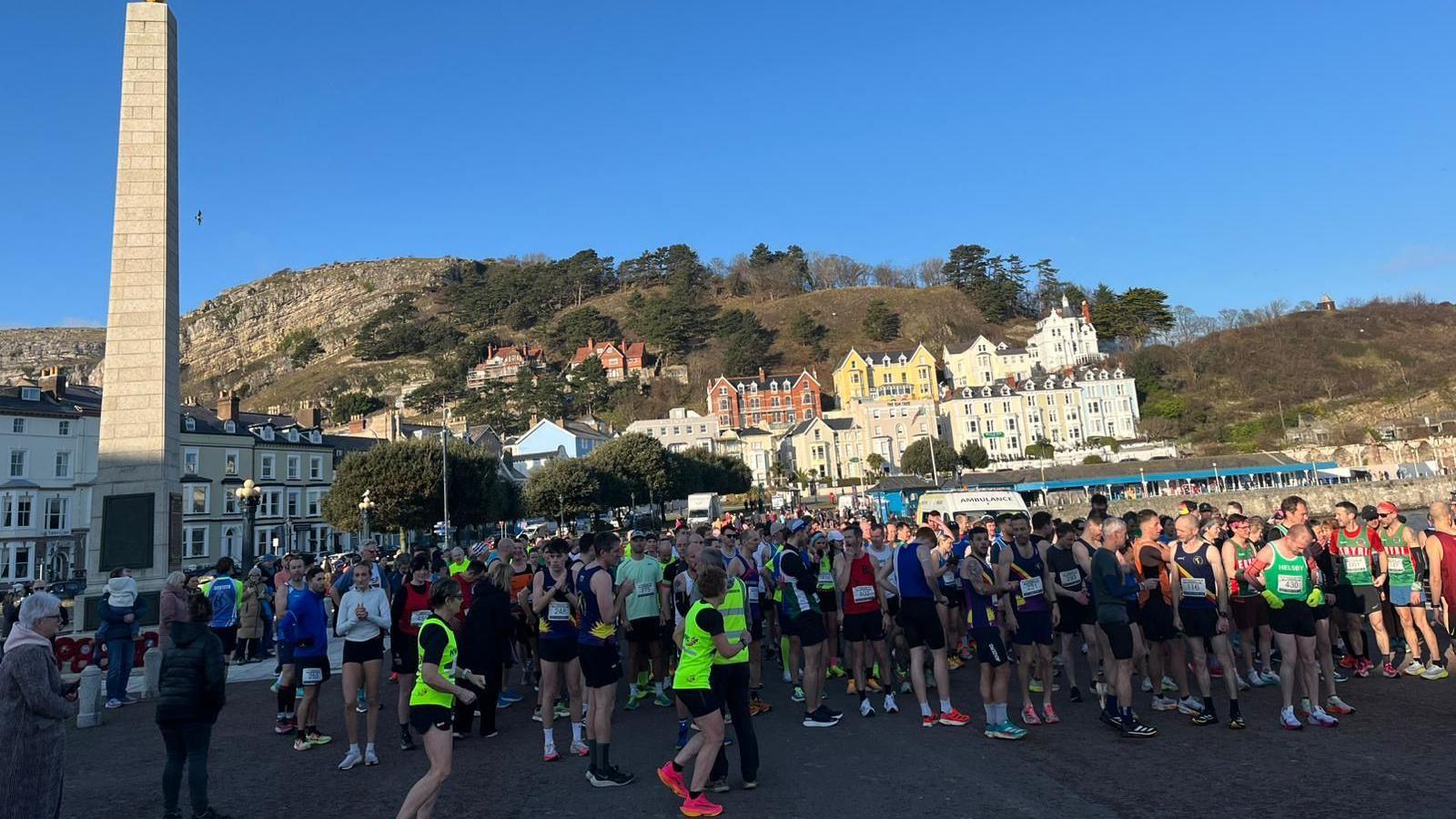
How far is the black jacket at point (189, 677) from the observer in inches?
247

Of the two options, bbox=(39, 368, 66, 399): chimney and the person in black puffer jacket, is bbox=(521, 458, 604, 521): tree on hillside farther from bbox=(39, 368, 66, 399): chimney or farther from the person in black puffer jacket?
the person in black puffer jacket

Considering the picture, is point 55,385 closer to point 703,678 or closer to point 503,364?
point 703,678

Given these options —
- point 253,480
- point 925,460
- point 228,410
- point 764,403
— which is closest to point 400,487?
point 253,480

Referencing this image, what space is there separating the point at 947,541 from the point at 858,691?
13.7 feet

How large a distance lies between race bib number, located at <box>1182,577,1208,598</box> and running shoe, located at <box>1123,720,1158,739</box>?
1358 millimetres

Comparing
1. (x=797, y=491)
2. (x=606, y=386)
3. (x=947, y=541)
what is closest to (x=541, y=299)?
(x=606, y=386)

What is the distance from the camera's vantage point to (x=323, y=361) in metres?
155

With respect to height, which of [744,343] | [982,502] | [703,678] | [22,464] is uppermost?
[744,343]

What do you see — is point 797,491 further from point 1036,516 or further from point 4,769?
point 4,769

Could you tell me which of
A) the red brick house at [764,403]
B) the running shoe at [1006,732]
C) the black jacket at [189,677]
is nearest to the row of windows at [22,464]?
the black jacket at [189,677]

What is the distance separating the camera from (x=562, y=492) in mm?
57719

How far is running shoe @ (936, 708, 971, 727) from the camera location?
832cm

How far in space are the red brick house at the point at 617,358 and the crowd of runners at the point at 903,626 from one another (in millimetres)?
120192

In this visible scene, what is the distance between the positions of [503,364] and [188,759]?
13140cm
